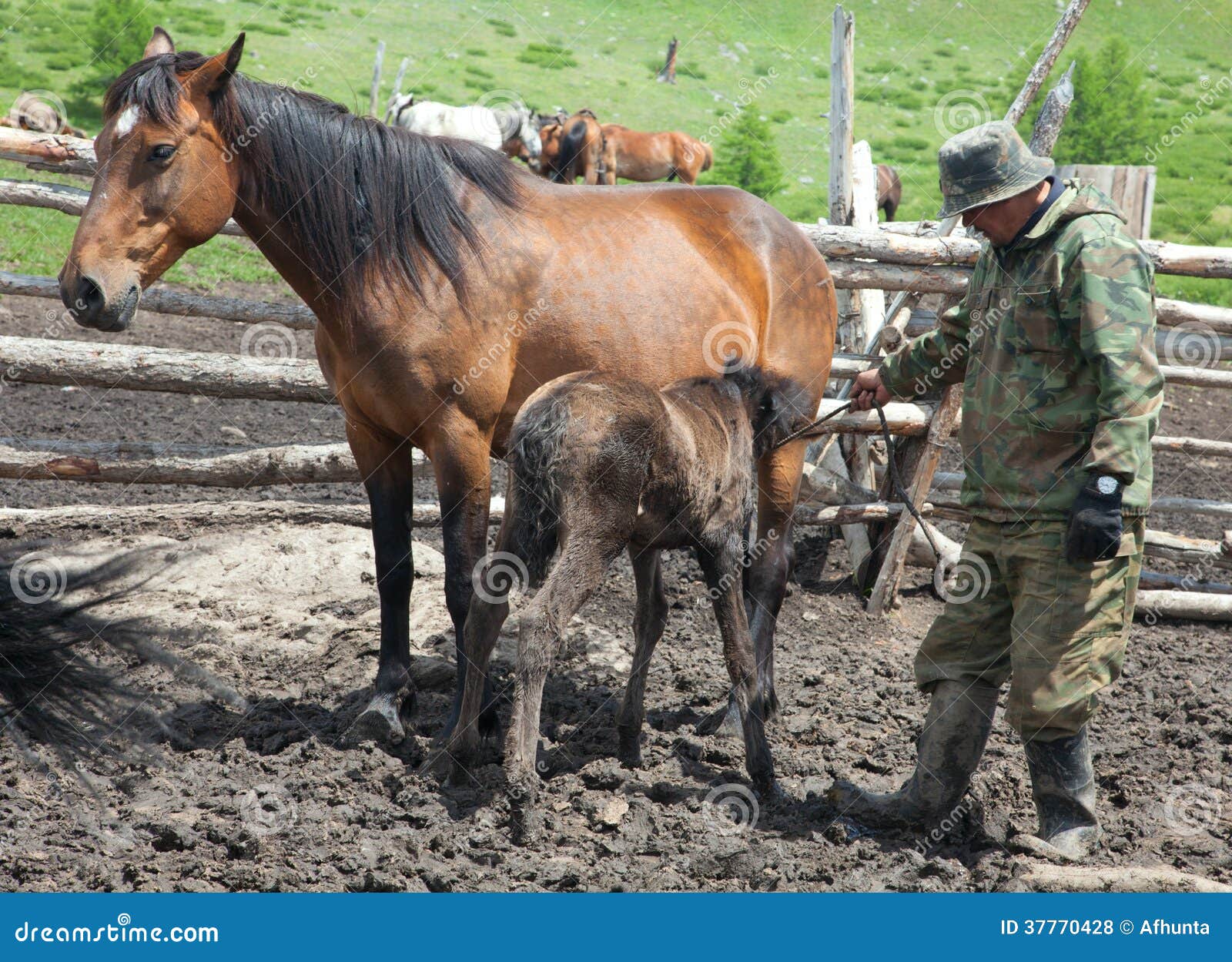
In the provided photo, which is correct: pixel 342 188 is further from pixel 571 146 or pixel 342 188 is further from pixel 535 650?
pixel 571 146

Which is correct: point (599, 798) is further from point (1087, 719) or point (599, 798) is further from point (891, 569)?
point (891, 569)

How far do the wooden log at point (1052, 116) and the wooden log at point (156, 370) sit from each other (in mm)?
4226

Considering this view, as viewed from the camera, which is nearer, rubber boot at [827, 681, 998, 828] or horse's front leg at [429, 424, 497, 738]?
rubber boot at [827, 681, 998, 828]

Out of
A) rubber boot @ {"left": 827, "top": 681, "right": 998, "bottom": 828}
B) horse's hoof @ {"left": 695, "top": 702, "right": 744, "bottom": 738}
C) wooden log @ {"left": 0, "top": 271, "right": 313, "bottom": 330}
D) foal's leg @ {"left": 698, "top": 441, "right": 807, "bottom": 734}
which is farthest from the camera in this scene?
wooden log @ {"left": 0, "top": 271, "right": 313, "bottom": 330}

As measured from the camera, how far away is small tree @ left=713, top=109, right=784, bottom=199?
20750mm

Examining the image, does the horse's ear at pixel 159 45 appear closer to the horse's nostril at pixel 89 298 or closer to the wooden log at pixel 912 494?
the horse's nostril at pixel 89 298

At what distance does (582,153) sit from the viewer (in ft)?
64.5

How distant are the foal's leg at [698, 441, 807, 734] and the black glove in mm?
1912

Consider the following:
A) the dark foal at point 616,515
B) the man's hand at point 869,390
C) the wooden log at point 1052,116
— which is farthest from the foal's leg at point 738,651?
the wooden log at point 1052,116

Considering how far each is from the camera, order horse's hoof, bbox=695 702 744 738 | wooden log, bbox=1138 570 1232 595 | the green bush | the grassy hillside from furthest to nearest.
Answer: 1. the green bush
2. the grassy hillside
3. wooden log, bbox=1138 570 1232 595
4. horse's hoof, bbox=695 702 744 738

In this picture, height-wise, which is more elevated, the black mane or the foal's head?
the black mane

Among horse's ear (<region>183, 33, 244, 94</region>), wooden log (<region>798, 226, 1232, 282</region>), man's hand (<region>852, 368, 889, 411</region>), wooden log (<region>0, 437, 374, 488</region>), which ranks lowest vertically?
wooden log (<region>0, 437, 374, 488</region>)

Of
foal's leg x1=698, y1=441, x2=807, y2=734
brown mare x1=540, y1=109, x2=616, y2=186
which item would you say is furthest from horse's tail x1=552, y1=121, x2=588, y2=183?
foal's leg x1=698, y1=441, x2=807, y2=734

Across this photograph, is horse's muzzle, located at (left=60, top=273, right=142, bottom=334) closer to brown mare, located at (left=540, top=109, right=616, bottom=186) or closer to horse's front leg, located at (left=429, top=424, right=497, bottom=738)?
horse's front leg, located at (left=429, top=424, right=497, bottom=738)
